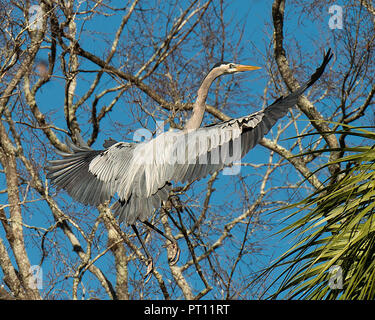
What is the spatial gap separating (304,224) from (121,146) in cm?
267

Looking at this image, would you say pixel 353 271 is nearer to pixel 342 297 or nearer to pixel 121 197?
pixel 342 297

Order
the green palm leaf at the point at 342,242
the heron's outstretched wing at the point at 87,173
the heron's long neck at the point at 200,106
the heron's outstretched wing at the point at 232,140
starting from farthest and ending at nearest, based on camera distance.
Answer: the heron's long neck at the point at 200,106 < the heron's outstretched wing at the point at 87,173 < the heron's outstretched wing at the point at 232,140 < the green palm leaf at the point at 342,242

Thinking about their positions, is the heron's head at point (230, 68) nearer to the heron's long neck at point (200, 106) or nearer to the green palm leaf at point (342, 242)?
the heron's long neck at point (200, 106)

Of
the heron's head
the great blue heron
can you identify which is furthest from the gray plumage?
the heron's head

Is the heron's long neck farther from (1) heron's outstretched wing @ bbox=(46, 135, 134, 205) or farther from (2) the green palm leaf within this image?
(2) the green palm leaf

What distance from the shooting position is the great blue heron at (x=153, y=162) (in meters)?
5.18

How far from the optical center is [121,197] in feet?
17.8

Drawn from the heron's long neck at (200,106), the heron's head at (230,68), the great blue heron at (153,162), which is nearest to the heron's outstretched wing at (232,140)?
the great blue heron at (153,162)

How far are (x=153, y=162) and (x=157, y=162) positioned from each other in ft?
0.14

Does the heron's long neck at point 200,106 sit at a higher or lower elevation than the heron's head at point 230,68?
lower

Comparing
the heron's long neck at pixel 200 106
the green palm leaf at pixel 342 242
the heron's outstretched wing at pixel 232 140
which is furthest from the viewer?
the heron's long neck at pixel 200 106

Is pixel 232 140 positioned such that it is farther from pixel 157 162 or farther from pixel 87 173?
pixel 87 173

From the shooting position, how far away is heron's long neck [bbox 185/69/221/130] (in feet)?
19.9

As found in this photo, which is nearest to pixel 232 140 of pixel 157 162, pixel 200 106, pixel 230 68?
pixel 157 162
